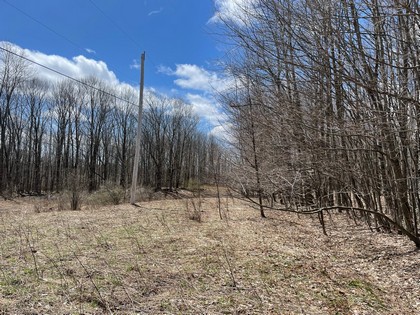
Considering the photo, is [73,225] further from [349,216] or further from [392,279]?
[349,216]

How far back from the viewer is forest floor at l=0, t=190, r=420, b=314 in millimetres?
3336

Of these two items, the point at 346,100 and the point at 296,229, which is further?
the point at 296,229

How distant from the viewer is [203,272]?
4.44m

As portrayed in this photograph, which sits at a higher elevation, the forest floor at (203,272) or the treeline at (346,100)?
the treeline at (346,100)

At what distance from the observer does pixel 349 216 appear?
375 inches

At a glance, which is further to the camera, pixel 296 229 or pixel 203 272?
pixel 296 229

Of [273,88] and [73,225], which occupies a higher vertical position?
[273,88]

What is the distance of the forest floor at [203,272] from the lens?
10.9 feet

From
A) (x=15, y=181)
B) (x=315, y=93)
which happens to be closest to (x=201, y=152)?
(x=15, y=181)

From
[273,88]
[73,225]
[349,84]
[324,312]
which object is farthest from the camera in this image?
[73,225]

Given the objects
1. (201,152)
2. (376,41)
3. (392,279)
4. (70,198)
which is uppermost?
(201,152)

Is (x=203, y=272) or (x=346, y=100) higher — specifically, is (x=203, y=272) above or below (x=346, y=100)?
below

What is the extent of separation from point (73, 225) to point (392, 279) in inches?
292

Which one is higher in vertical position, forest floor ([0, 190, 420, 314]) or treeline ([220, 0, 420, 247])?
treeline ([220, 0, 420, 247])
